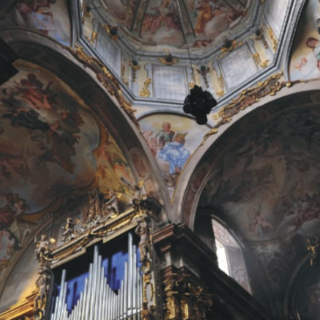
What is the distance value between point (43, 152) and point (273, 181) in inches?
242

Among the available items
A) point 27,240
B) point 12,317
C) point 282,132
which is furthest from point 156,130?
point 12,317

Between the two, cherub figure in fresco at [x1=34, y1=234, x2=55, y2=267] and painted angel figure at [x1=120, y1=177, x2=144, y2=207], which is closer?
painted angel figure at [x1=120, y1=177, x2=144, y2=207]

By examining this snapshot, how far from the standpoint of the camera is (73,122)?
10250mm

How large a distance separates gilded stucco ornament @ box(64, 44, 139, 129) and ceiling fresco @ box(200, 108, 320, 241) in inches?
106

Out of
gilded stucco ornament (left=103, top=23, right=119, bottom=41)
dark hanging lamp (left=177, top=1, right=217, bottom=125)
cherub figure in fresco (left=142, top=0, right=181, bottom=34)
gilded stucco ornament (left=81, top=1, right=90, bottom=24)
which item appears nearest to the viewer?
dark hanging lamp (left=177, top=1, right=217, bottom=125)

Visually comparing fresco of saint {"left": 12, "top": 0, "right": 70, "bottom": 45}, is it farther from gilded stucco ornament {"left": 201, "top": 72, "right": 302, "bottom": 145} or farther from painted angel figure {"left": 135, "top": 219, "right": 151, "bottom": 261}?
painted angel figure {"left": 135, "top": 219, "right": 151, "bottom": 261}

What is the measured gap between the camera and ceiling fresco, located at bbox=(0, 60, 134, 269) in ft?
31.4

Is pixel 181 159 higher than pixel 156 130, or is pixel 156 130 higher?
pixel 156 130

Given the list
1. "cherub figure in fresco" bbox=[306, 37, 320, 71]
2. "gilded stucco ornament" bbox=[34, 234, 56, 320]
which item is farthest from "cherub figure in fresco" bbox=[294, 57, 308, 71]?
"gilded stucco ornament" bbox=[34, 234, 56, 320]

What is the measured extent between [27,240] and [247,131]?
667 centimetres

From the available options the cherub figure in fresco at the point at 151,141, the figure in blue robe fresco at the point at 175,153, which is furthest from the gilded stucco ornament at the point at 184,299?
the cherub figure in fresco at the point at 151,141

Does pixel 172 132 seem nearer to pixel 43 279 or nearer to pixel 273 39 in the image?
pixel 273 39

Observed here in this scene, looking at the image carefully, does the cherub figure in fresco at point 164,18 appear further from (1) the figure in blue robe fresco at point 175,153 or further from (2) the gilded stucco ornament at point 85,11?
(1) the figure in blue robe fresco at point 175,153

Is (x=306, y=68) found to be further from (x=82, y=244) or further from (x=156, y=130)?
(x=82, y=244)
